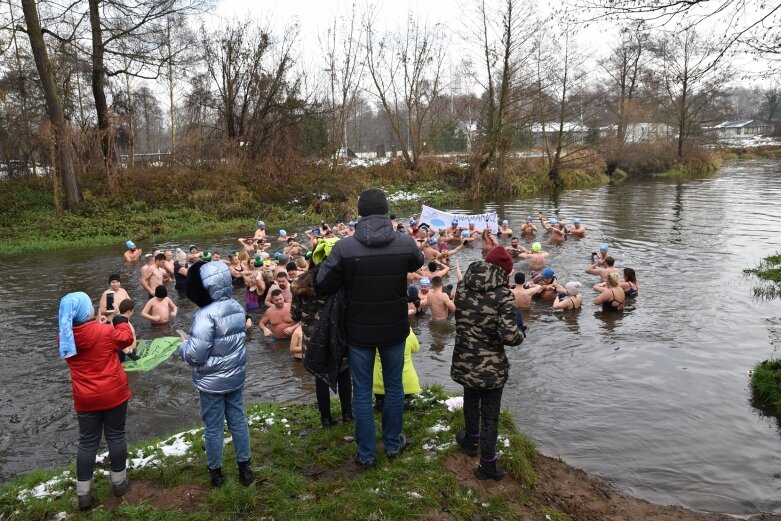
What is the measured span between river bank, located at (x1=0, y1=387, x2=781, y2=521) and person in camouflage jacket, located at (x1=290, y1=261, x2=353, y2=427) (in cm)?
17

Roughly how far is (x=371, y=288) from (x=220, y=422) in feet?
5.11

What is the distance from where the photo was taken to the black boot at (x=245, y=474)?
4273 mm

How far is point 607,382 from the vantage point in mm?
7773

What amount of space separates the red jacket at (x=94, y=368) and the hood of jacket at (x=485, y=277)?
276cm

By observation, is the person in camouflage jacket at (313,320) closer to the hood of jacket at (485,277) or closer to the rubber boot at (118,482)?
the hood of jacket at (485,277)

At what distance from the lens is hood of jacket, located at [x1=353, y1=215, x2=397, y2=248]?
395cm

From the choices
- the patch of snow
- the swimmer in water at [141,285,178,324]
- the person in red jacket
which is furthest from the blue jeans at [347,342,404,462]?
the swimmer in water at [141,285,178,324]

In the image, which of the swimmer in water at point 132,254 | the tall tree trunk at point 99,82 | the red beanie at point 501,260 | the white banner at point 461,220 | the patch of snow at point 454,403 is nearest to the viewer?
the red beanie at point 501,260

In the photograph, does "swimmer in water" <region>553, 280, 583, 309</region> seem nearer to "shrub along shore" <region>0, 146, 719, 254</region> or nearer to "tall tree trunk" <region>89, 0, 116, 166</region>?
"shrub along shore" <region>0, 146, 719, 254</region>

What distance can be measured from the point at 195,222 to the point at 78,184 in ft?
16.7

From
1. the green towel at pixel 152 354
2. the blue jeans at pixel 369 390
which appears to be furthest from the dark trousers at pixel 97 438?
the green towel at pixel 152 354

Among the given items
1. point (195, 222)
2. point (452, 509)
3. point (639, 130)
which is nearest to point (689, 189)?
point (639, 130)

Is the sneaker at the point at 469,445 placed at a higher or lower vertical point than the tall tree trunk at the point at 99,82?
lower

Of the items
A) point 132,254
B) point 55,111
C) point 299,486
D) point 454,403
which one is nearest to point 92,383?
point 299,486
